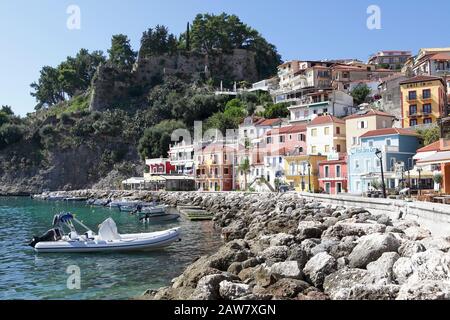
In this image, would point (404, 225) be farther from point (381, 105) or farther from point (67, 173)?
point (67, 173)

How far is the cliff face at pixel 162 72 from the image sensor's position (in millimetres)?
115875

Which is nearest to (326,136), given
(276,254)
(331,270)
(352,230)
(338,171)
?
(338,171)

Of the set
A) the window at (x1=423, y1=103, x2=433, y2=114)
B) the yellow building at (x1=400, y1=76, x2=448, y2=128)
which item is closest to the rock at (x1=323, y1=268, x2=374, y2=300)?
the yellow building at (x1=400, y1=76, x2=448, y2=128)

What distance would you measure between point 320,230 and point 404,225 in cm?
375

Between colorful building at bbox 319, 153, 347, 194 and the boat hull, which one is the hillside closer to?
colorful building at bbox 319, 153, 347, 194

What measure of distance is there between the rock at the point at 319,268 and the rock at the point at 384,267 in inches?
44.0

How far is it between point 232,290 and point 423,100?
5449cm

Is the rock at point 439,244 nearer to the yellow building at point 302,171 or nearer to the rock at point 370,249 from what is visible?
the rock at point 370,249

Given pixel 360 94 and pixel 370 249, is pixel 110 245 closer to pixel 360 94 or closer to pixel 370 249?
pixel 370 249

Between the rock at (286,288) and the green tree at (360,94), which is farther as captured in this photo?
the green tree at (360,94)

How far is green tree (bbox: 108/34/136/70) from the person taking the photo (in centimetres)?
12394

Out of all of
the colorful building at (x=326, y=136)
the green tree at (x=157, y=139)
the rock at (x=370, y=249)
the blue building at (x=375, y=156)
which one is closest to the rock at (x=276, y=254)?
the rock at (x=370, y=249)

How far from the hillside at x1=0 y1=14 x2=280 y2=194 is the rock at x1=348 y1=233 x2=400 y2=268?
3248 inches

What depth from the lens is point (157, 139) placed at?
96.4 meters
